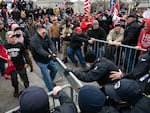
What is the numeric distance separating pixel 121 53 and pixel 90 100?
348cm

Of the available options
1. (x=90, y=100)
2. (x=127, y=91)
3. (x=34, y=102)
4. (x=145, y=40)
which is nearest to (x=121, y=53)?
(x=145, y=40)

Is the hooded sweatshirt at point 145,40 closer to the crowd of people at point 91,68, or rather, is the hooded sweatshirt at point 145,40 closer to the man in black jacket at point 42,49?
the crowd of people at point 91,68

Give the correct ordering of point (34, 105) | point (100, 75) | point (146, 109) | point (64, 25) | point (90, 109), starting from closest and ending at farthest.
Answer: point (34, 105) < point (90, 109) < point (146, 109) < point (100, 75) < point (64, 25)

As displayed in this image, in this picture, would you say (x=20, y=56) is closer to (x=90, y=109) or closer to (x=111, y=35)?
(x=111, y=35)

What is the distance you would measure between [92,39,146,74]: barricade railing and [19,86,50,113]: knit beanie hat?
134 inches

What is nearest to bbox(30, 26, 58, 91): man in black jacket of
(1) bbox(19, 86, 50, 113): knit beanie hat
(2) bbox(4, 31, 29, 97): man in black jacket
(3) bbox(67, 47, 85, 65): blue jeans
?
(2) bbox(4, 31, 29, 97): man in black jacket

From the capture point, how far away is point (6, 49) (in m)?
4.91

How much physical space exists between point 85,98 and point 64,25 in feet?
20.7

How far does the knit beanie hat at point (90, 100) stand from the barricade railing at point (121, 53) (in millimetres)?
3033

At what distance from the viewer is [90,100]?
2158 mm

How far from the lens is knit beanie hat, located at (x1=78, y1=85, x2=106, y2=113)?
2.16m

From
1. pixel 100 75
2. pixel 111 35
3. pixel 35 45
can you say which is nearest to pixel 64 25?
pixel 111 35

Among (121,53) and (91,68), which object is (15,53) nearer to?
(91,68)

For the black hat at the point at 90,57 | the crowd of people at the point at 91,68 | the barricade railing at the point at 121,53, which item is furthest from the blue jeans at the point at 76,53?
the black hat at the point at 90,57
